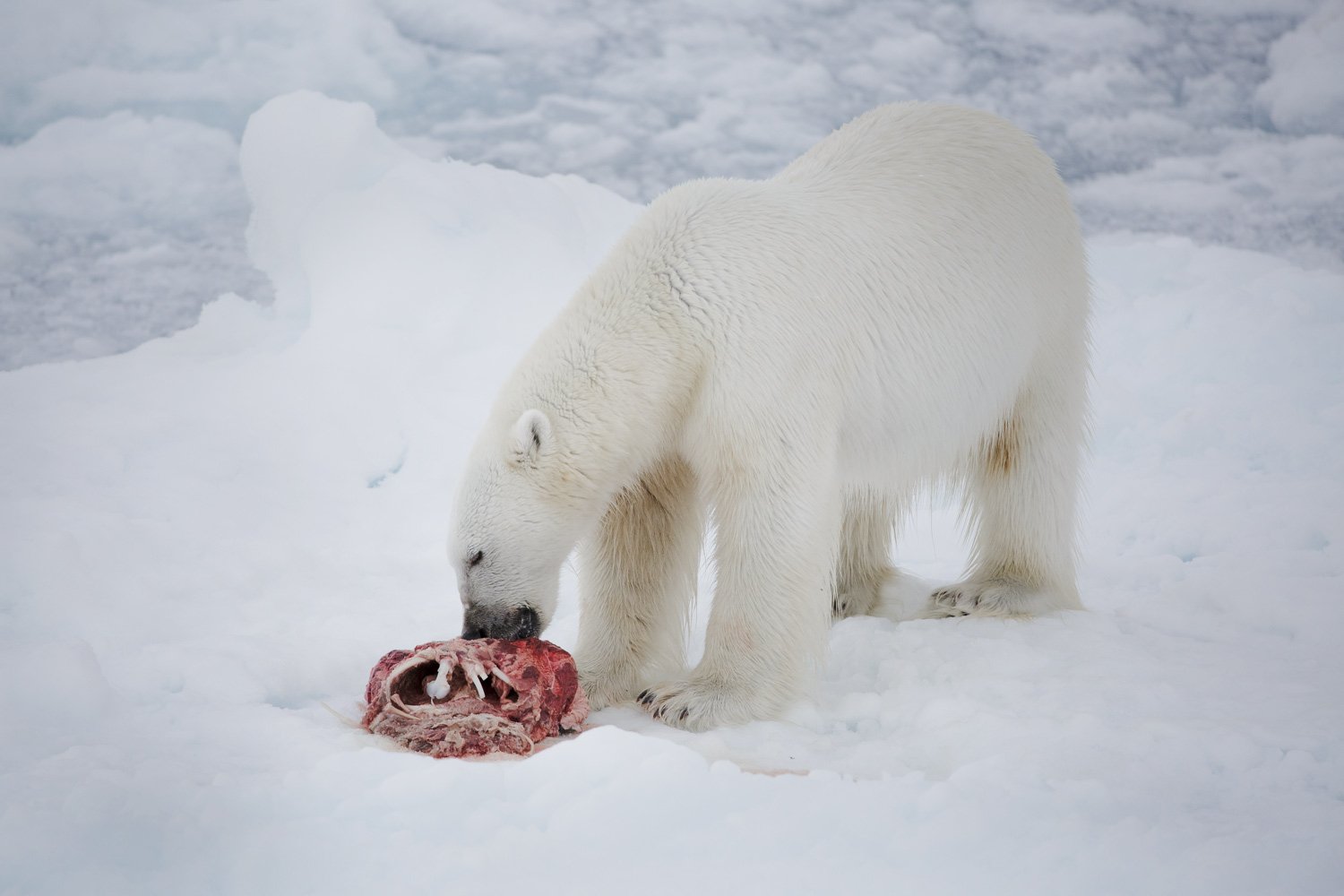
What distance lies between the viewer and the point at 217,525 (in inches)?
231

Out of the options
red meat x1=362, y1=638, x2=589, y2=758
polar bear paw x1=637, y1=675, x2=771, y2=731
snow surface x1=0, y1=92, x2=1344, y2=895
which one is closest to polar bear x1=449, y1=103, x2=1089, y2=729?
polar bear paw x1=637, y1=675, x2=771, y2=731

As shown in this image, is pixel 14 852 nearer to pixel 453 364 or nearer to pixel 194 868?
pixel 194 868

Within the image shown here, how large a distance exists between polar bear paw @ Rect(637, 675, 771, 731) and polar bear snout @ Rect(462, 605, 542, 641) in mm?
486

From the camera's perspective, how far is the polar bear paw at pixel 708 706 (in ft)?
10.8

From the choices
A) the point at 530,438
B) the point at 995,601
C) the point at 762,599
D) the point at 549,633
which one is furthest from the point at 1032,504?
the point at 530,438

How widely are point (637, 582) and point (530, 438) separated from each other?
34.7 inches

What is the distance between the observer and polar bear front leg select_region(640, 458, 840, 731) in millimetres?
3311

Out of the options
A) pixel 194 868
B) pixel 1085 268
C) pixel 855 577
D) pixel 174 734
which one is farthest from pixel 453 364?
pixel 194 868

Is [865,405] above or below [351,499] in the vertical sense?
above

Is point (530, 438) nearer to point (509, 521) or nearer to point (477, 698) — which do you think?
point (509, 521)

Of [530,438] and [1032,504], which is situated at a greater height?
[530,438]

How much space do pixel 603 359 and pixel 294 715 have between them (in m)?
1.41

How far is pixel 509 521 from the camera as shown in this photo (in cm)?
324

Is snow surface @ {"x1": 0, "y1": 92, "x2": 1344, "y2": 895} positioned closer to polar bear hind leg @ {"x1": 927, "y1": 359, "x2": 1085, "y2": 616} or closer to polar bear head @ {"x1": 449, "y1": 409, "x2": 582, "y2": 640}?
polar bear hind leg @ {"x1": 927, "y1": 359, "x2": 1085, "y2": 616}
